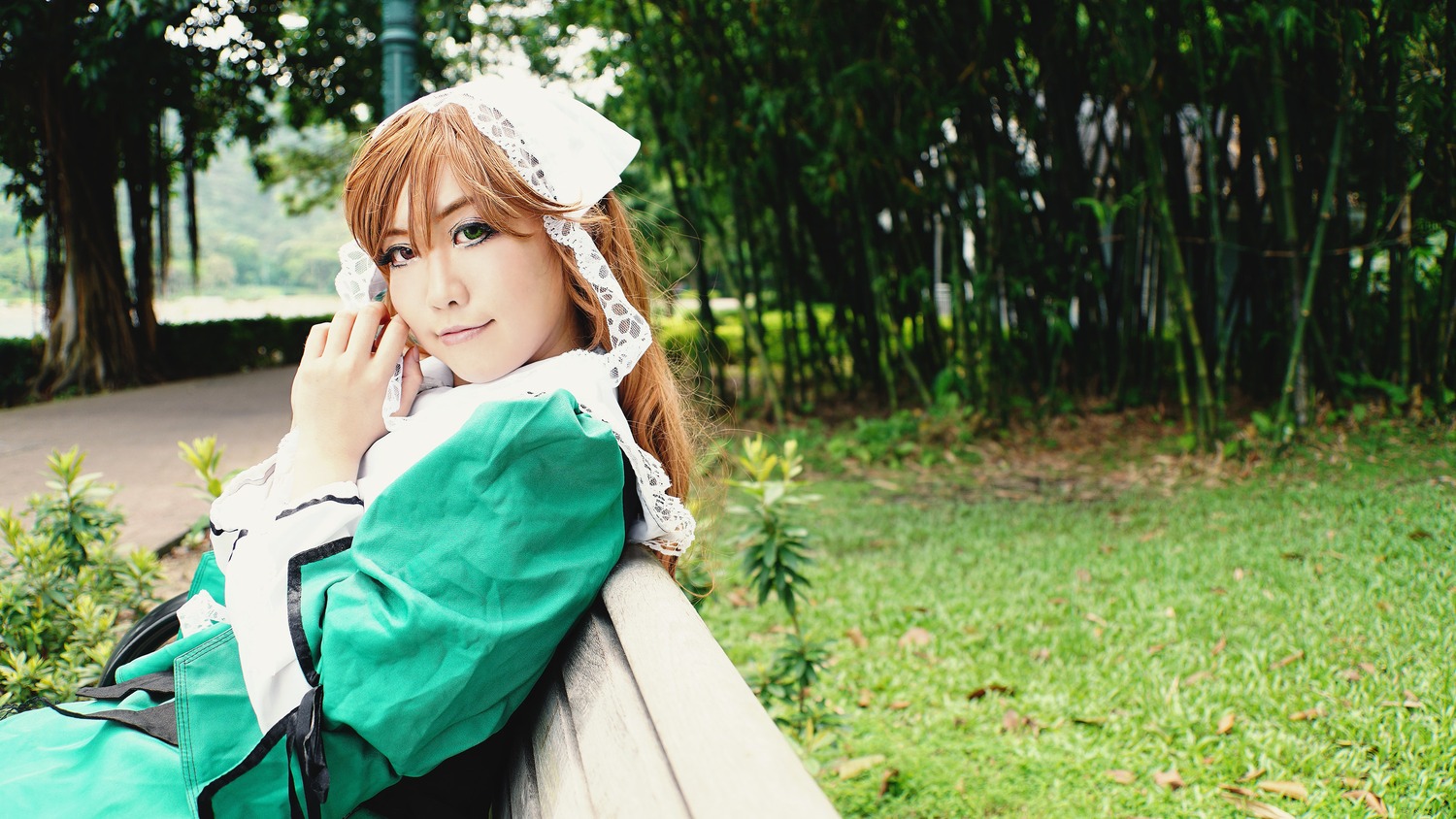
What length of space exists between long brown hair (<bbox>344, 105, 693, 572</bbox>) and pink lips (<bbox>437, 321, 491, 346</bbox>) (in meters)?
0.12

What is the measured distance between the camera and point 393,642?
0.92 metres

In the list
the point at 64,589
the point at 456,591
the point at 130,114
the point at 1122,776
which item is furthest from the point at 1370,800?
the point at 130,114

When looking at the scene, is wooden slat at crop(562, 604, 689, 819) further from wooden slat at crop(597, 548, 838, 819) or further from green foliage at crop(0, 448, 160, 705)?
green foliage at crop(0, 448, 160, 705)

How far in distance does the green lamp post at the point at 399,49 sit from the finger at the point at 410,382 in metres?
2.23

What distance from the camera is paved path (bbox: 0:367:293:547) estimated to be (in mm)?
4176

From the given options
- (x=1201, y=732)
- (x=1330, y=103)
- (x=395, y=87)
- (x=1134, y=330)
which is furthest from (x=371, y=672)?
(x=1134, y=330)

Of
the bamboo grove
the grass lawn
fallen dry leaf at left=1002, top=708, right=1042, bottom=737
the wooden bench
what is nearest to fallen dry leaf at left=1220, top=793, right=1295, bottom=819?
the grass lawn

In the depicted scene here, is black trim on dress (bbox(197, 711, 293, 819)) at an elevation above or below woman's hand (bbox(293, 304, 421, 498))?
below

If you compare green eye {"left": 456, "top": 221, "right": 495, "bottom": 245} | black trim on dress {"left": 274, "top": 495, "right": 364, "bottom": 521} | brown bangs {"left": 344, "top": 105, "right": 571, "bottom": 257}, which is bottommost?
black trim on dress {"left": 274, "top": 495, "right": 364, "bottom": 521}

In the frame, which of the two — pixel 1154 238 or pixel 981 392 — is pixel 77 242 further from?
pixel 1154 238

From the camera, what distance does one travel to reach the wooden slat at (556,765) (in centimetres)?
91

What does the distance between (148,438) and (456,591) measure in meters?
6.42

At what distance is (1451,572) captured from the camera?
2.64 m

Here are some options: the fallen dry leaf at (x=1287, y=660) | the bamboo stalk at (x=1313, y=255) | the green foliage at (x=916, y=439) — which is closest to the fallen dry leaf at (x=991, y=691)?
the fallen dry leaf at (x=1287, y=660)
